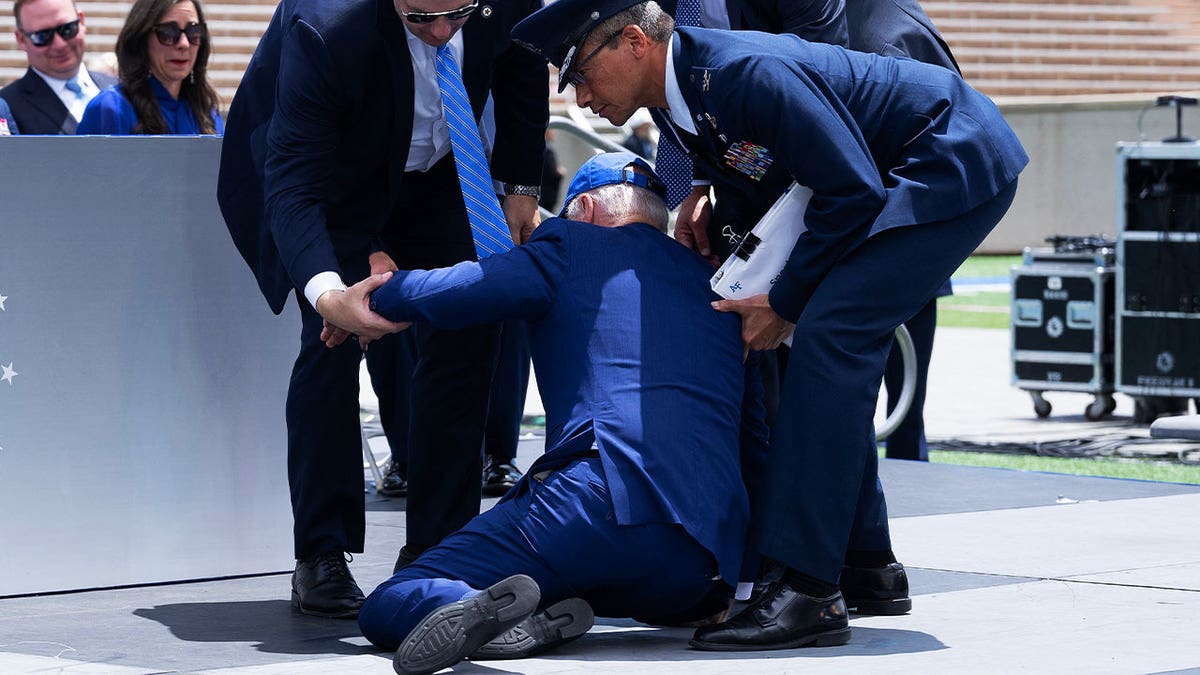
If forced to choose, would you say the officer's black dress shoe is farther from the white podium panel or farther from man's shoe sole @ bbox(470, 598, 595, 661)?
man's shoe sole @ bbox(470, 598, 595, 661)

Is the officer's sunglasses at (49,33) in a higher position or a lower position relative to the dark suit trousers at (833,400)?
higher

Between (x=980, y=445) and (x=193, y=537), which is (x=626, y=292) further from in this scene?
(x=980, y=445)

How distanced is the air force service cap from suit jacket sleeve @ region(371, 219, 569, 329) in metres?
0.33

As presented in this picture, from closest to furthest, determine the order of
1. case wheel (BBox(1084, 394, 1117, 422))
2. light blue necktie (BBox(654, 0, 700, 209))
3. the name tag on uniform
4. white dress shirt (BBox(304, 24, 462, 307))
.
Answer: the name tag on uniform
white dress shirt (BBox(304, 24, 462, 307))
light blue necktie (BBox(654, 0, 700, 209))
case wheel (BBox(1084, 394, 1117, 422))

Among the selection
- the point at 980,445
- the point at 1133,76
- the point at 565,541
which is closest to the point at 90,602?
the point at 565,541

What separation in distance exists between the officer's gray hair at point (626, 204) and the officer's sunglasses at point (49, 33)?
→ 3.32m

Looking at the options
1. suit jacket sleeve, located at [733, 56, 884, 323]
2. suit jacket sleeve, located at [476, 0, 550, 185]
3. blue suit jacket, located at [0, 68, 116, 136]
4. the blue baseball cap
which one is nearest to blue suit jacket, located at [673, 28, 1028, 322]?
suit jacket sleeve, located at [733, 56, 884, 323]

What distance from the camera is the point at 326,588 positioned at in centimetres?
399

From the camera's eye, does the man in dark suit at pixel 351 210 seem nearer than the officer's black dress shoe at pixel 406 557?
Yes

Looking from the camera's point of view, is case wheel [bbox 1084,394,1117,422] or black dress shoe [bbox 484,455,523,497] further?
case wheel [bbox 1084,394,1117,422]

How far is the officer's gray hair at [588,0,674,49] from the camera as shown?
3592 mm

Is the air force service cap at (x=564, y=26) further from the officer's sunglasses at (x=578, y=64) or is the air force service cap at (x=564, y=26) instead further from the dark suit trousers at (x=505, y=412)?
the dark suit trousers at (x=505, y=412)

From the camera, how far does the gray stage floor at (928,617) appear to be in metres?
3.43

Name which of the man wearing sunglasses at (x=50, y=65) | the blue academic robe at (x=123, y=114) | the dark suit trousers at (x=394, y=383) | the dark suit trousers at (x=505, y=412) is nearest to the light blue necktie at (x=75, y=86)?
the man wearing sunglasses at (x=50, y=65)
